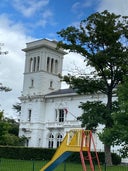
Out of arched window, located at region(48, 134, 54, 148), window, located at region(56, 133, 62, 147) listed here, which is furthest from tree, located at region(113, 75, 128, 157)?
arched window, located at region(48, 134, 54, 148)

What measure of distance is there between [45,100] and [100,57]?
104 feet

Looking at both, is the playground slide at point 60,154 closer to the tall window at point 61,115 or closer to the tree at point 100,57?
the tree at point 100,57

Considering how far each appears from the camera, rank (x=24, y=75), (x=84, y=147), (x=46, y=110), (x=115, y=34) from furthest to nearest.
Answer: (x=24, y=75)
(x=46, y=110)
(x=115, y=34)
(x=84, y=147)

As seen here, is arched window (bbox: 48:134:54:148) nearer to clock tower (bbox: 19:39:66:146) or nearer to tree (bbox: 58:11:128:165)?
clock tower (bbox: 19:39:66:146)

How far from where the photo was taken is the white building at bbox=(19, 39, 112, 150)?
63.0 m

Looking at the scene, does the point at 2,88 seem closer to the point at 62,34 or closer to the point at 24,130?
the point at 62,34

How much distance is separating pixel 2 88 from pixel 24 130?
79.9ft

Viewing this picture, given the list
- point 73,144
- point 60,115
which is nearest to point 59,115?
point 60,115

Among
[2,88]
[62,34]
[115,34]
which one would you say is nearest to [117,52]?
[115,34]

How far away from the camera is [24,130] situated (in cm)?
6831

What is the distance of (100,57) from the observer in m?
37.7

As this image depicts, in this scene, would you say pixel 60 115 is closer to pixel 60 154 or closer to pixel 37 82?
pixel 37 82

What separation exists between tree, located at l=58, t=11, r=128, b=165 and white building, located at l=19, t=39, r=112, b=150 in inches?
747

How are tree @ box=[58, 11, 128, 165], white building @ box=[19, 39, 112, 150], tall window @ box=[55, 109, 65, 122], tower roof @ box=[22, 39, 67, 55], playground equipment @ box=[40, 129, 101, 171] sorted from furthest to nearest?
tower roof @ box=[22, 39, 67, 55] → tall window @ box=[55, 109, 65, 122] → white building @ box=[19, 39, 112, 150] → tree @ box=[58, 11, 128, 165] → playground equipment @ box=[40, 129, 101, 171]
